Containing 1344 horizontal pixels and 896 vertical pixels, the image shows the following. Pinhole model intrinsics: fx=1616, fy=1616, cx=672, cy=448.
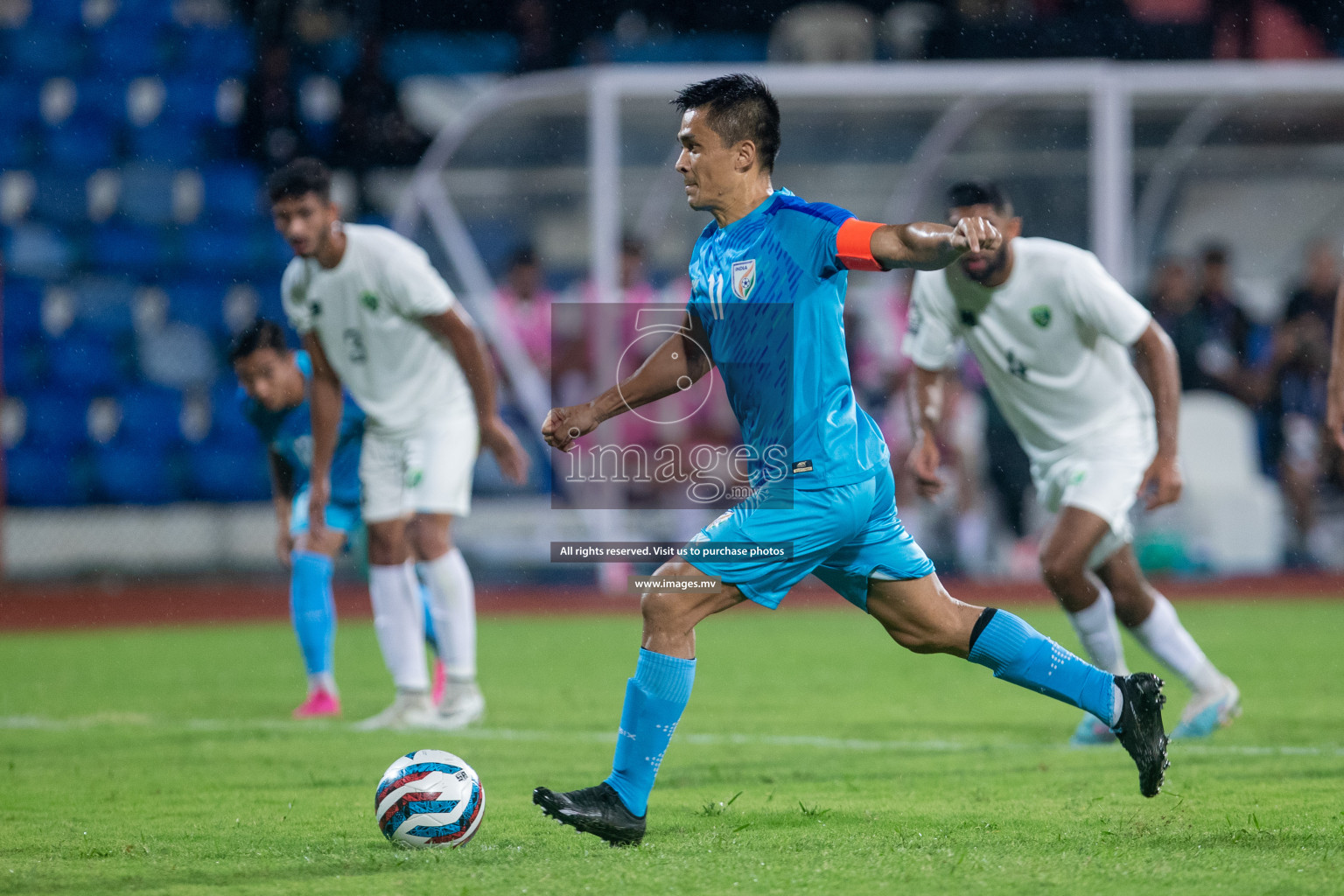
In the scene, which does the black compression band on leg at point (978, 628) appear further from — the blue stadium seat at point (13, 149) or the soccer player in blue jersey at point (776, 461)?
the blue stadium seat at point (13, 149)

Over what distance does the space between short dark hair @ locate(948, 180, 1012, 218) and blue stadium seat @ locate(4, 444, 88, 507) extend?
1021 centimetres

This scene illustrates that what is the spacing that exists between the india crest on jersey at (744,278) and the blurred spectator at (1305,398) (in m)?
10.4

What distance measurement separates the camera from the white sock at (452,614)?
682 centimetres

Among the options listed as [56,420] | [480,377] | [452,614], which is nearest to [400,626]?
[452,614]

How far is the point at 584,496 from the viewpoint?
13.9 m

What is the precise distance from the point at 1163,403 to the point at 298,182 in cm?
354

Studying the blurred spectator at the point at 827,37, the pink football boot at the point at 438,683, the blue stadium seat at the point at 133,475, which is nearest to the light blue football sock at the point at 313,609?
the pink football boot at the point at 438,683

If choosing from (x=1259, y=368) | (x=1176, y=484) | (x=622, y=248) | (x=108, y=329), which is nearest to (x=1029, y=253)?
(x=1176, y=484)

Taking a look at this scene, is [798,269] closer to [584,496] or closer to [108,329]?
[584,496]

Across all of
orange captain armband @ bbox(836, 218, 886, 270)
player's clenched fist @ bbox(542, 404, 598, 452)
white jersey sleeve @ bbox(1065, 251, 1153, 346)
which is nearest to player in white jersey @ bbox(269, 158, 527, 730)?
white jersey sleeve @ bbox(1065, 251, 1153, 346)

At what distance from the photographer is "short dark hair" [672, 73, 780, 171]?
13.8ft

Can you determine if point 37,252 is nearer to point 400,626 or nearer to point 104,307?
point 104,307

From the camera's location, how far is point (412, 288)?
22.3 feet

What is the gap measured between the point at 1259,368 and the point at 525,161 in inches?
263
